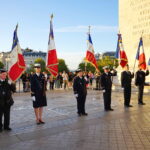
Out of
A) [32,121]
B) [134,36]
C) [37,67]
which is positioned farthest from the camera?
[134,36]

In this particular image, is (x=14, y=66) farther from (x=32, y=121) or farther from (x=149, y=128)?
(x=149, y=128)

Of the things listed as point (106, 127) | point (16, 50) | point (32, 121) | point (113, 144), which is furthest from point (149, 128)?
point (16, 50)

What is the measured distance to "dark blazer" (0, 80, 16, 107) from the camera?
7054mm

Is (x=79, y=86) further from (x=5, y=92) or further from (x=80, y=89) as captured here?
(x=5, y=92)

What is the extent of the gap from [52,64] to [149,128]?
16.9 feet

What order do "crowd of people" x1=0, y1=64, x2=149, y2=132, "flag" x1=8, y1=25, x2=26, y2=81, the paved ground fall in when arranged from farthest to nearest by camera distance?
"flag" x1=8, y1=25, x2=26, y2=81, "crowd of people" x1=0, y1=64, x2=149, y2=132, the paved ground

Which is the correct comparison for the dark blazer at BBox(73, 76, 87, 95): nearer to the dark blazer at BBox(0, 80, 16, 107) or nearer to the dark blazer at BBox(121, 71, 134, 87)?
the dark blazer at BBox(0, 80, 16, 107)

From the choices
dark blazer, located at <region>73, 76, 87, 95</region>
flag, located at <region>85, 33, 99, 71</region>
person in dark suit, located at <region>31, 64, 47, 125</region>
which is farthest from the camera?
flag, located at <region>85, 33, 99, 71</region>

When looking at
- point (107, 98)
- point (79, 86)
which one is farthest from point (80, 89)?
point (107, 98)

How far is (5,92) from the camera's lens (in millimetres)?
7176

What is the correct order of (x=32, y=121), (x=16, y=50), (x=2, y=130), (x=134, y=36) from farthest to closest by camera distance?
(x=134, y=36), (x=16, y=50), (x=32, y=121), (x=2, y=130)

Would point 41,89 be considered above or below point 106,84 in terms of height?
below

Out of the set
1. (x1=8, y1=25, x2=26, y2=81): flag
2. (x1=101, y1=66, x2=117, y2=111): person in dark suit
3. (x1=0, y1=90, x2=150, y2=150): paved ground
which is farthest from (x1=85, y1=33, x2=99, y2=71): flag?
(x1=8, y1=25, x2=26, y2=81): flag

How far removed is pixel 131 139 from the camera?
620cm
